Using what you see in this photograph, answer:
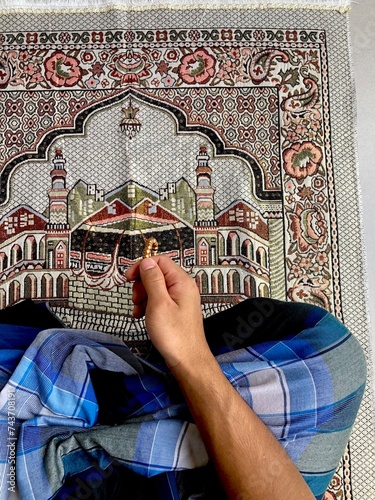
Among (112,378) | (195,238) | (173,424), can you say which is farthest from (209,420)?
(195,238)

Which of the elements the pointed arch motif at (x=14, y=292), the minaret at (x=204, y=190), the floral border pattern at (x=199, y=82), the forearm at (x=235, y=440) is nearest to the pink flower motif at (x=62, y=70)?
the floral border pattern at (x=199, y=82)

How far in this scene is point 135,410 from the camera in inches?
28.2

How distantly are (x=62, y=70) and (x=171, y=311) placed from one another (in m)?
0.69

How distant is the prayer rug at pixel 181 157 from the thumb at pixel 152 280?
37 centimetres

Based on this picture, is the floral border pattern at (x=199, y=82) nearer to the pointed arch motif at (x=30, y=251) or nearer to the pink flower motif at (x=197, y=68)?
the pink flower motif at (x=197, y=68)

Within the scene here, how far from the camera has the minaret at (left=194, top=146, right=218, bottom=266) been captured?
41.5 inches

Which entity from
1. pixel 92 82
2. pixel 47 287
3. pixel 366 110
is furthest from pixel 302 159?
pixel 47 287

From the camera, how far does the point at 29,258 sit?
1.06 metres

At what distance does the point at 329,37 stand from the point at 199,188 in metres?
0.43

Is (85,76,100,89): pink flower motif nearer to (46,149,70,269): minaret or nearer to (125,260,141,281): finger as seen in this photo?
(46,149,70,269): minaret

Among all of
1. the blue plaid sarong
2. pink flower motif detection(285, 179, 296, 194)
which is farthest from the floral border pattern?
the blue plaid sarong

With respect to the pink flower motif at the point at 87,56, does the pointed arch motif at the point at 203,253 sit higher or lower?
lower

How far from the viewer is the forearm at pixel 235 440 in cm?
62

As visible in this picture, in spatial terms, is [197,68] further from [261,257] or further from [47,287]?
[47,287]
